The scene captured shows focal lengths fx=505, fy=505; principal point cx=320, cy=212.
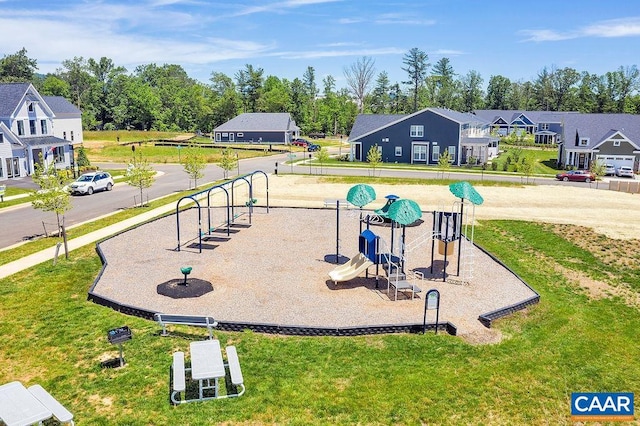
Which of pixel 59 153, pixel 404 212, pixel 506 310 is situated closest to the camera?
pixel 506 310

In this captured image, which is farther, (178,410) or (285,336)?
(285,336)

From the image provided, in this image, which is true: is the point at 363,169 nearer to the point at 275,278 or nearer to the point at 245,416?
the point at 275,278

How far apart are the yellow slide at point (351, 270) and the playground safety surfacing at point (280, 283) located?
1.29ft

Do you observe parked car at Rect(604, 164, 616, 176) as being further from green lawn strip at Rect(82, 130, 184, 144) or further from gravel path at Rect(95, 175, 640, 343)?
green lawn strip at Rect(82, 130, 184, 144)

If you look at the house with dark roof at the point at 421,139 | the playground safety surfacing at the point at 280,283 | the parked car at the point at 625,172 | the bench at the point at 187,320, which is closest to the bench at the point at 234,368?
the bench at the point at 187,320

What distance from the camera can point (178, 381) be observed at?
36.1 ft

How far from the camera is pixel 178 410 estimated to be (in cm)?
1076

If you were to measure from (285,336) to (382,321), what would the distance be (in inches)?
120

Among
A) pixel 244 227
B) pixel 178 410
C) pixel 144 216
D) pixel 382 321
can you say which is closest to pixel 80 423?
pixel 178 410

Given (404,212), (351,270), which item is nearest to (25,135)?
(351,270)

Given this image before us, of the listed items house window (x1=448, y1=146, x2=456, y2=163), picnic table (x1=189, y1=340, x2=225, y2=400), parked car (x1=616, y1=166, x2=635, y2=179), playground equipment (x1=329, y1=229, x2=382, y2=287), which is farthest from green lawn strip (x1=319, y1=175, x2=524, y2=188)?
picnic table (x1=189, y1=340, x2=225, y2=400)

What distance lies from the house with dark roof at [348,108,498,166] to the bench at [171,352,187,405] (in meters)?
55.1

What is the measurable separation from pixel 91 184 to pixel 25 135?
52.9 feet

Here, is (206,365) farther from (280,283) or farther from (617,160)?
(617,160)
